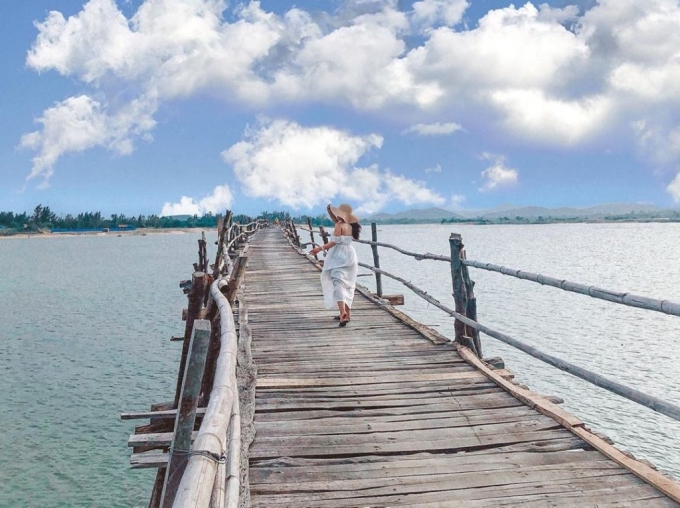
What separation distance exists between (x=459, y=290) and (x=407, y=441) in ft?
9.14

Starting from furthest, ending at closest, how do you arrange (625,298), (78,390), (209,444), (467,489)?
(78,390), (625,298), (467,489), (209,444)

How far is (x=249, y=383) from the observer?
4.92 meters

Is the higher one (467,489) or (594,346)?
(467,489)

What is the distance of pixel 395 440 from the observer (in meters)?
3.91

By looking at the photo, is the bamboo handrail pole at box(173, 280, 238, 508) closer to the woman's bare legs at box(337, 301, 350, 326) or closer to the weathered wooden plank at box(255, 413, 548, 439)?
the weathered wooden plank at box(255, 413, 548, 439)

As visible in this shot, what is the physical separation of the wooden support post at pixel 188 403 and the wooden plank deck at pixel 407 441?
2.34ft

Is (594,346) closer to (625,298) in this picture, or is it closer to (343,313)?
(343,313)

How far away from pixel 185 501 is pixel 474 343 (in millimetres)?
5192

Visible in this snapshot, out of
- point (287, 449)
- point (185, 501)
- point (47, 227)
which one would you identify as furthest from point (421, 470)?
point (47, 227)

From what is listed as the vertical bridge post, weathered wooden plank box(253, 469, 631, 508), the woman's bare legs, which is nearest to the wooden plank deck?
weathered wooden plank box(253, 469, 631, 508)

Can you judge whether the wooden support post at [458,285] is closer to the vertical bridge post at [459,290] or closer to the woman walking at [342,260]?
the vertical bridge post at [459,290]

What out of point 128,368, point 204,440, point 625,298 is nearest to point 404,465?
point 625,298

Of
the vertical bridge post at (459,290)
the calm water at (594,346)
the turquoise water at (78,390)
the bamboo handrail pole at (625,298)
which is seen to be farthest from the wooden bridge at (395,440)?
the calm water at (594,346)

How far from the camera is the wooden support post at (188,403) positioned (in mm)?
2238
